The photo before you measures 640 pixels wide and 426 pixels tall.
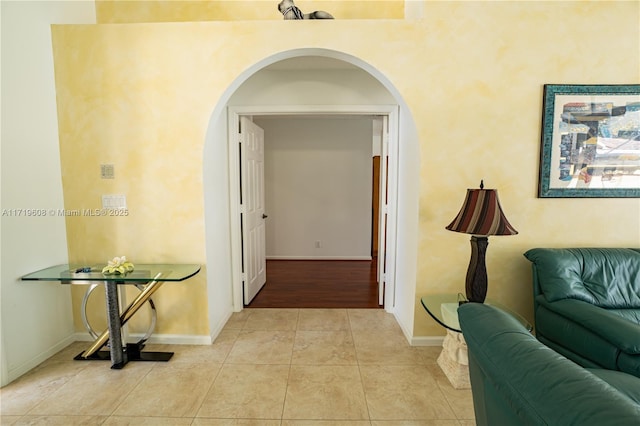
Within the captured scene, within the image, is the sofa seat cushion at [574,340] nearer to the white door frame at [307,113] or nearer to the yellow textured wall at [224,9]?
the white door frame at [307,113]

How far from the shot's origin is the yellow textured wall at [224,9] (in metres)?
2.82

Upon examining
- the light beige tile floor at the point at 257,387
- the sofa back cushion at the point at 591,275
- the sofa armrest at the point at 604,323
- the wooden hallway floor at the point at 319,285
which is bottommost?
the light beige tile floor at the point at 257,387

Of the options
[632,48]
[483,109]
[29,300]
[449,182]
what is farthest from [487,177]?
[29,300]

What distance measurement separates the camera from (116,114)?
7.80 ft

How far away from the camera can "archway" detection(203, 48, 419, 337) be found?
2404 mm

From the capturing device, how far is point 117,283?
2.17 meters

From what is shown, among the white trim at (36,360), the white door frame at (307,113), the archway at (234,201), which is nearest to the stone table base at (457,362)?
the archway at (234,201)

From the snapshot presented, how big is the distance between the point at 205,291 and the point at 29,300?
48.4 inches

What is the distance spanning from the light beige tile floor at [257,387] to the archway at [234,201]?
14.9 inches

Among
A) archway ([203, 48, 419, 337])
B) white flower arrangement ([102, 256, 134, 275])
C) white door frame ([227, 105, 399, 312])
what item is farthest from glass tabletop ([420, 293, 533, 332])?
white flower arrangement ([102, 256, 134, 275])

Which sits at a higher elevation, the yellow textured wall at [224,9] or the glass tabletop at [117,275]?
the yellow textured wall at [224,9]

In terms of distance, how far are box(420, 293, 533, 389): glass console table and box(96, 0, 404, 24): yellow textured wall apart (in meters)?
2.61

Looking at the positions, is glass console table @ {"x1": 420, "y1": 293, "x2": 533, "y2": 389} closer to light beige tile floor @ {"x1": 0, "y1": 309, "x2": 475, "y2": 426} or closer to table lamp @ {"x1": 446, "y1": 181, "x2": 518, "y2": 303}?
light beige tile floor @ {"x1": 0, "y1": 309, "x2": 475, "y2": 426}

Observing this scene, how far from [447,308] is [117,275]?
7.79ft
